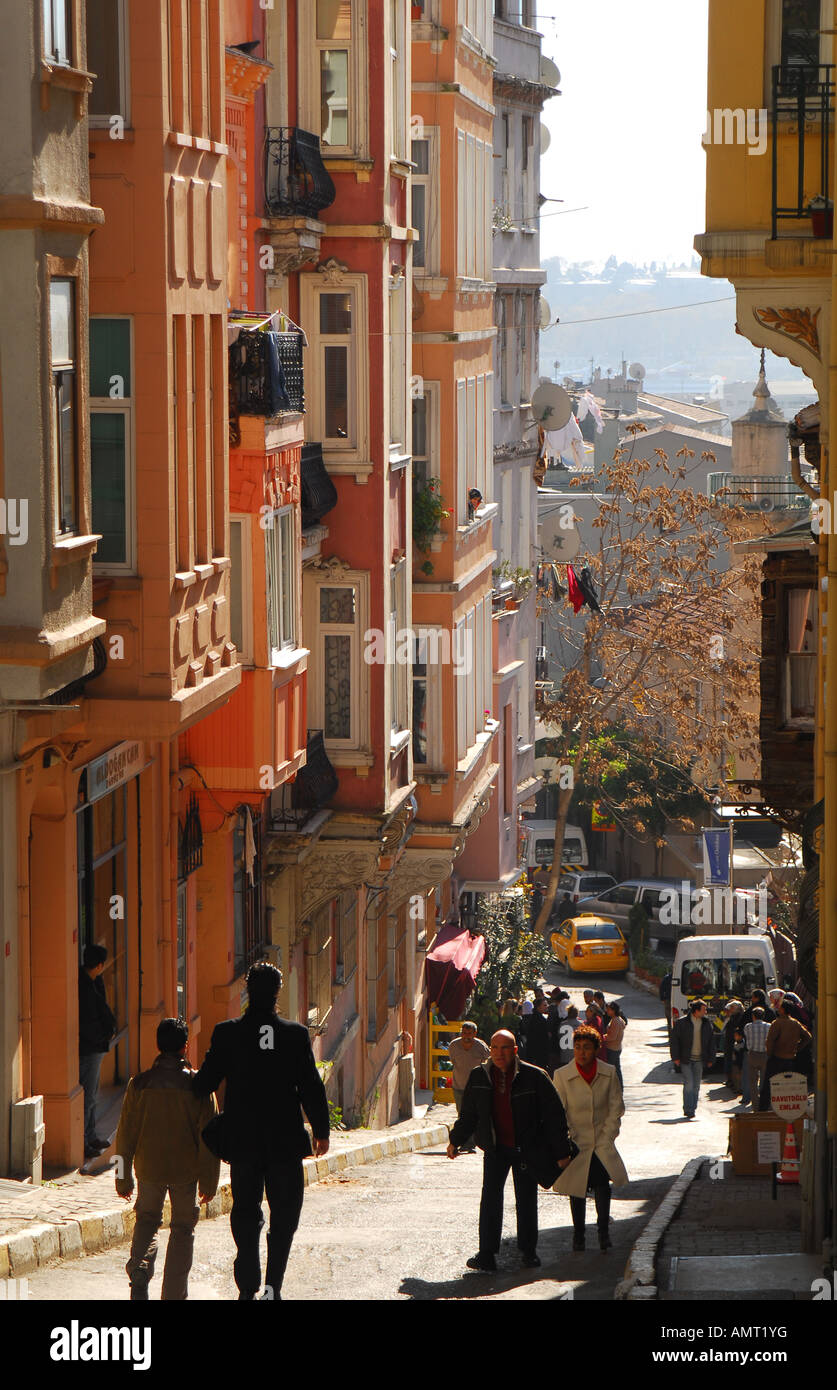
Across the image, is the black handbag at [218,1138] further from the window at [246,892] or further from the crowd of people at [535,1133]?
the window at [246,892]

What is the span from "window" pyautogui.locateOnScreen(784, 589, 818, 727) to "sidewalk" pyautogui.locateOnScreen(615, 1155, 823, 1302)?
4891 mm

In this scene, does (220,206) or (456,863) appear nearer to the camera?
(220,206)

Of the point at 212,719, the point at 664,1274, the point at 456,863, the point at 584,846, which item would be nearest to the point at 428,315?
the point at 212,719

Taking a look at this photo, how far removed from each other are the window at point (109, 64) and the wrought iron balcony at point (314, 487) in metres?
7.26

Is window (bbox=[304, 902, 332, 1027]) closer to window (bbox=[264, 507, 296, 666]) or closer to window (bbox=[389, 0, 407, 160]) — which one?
window (bbox=[264, 507, 296, 666])

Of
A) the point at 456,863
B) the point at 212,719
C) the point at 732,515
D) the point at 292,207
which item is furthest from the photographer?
the point at 732,515

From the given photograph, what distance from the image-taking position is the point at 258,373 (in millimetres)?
17984

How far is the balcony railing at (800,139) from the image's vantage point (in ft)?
44.9

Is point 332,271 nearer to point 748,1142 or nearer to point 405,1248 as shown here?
point 748,1142

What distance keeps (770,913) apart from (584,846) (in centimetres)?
1349

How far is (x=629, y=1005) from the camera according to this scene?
45.8 m

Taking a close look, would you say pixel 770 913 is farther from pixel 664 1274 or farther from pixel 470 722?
pixel 664 1274

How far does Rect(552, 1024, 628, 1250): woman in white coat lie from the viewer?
13.8m

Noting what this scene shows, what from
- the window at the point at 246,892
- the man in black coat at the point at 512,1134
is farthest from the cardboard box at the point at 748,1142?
the window at the point at 246,892
